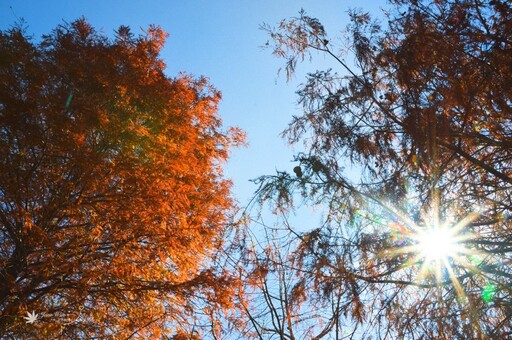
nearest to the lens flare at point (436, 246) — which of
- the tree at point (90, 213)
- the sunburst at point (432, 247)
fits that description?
the sunburst at point (432, 247)

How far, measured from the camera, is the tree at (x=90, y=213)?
5016 millimetres

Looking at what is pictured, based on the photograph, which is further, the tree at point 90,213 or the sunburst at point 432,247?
the tree at point 90,213

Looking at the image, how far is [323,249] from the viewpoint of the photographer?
4062 millimetres

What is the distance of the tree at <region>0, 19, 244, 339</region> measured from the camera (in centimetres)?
502

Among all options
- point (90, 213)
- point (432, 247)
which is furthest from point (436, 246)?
point (90, 213)

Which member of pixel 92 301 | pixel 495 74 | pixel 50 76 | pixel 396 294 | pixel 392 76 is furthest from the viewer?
pixel 50 76

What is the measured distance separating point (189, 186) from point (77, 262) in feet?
6.11

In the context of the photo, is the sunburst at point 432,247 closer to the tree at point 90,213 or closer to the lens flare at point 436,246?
the lens flare at point 436,246

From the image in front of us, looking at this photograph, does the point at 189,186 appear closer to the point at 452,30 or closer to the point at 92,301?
the point at 92,301

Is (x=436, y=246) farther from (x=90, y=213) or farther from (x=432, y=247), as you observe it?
(x=90, y=213)

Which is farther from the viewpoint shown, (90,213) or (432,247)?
(90,213)

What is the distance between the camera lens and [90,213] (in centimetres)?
555

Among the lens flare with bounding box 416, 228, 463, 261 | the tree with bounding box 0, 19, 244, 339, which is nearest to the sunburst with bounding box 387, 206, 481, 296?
the lens flare with bounding box 416, 228, 463, 261

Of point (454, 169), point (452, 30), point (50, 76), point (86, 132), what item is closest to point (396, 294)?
point (454, 169)
